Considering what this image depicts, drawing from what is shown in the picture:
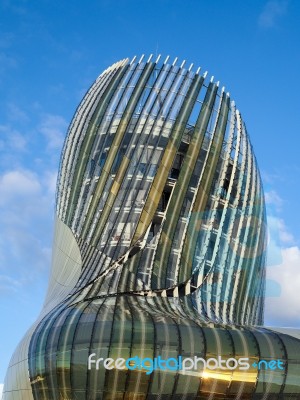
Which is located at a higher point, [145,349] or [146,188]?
[146,188]

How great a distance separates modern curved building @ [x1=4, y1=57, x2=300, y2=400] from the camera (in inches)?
1026

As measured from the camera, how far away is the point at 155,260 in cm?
3700

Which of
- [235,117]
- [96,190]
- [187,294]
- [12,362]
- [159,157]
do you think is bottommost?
[12,362]

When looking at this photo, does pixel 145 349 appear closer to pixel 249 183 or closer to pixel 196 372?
pixel 196 372

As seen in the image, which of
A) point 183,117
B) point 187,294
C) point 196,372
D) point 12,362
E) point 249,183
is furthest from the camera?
point 249,183

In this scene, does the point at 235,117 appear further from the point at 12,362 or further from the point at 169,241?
the point at 12,362

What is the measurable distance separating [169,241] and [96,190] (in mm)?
6878

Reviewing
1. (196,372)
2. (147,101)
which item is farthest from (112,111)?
(196,372)

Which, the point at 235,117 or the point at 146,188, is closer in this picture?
the point at 146,188

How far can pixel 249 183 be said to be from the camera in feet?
147

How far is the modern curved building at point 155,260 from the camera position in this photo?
85.5ft

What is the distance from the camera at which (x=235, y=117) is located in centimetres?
4600

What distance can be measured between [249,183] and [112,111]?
12.4 metres

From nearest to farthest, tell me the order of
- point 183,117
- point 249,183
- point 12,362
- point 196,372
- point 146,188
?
point 196,372 → point 12,362 → point 146,188 → point 183,117 → point 249,183
